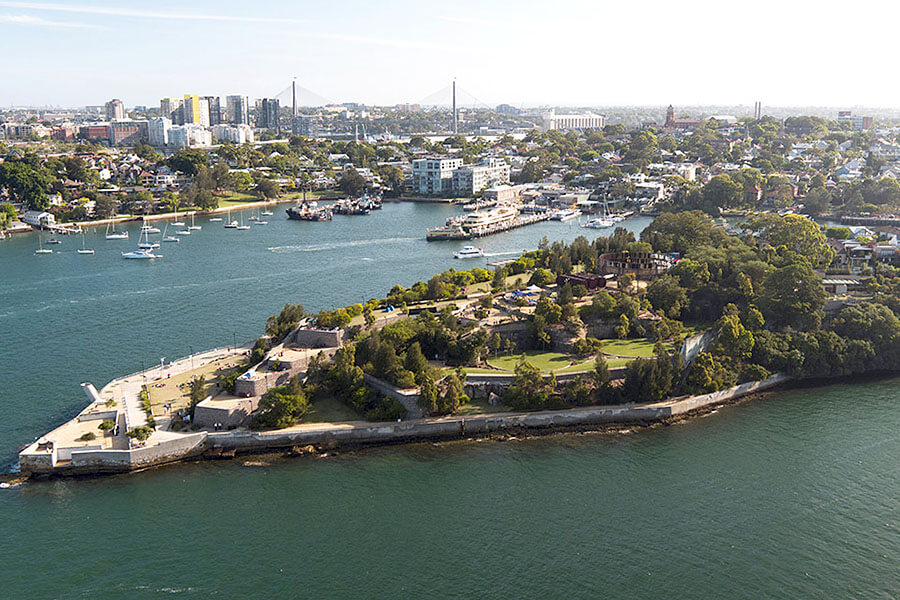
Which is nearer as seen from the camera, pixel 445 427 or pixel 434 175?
pixel 445 427

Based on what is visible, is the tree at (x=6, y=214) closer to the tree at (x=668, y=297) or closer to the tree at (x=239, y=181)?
the tree at (x=239, y=181)

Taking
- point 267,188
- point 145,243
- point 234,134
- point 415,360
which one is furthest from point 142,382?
point 234,134

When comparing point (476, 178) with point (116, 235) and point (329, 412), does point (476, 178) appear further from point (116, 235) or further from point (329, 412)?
point (329, 412)

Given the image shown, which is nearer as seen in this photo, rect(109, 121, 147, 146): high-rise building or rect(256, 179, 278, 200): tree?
rect(256, 179, 278, 200): tree

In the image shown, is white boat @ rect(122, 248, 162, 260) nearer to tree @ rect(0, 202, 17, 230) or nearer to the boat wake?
the boat wake

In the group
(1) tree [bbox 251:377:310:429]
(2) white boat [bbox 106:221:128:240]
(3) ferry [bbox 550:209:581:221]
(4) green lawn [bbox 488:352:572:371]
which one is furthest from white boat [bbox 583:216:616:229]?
(1) tree [bbox 251:377:310:429]

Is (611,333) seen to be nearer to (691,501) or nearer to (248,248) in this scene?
(691,501)
